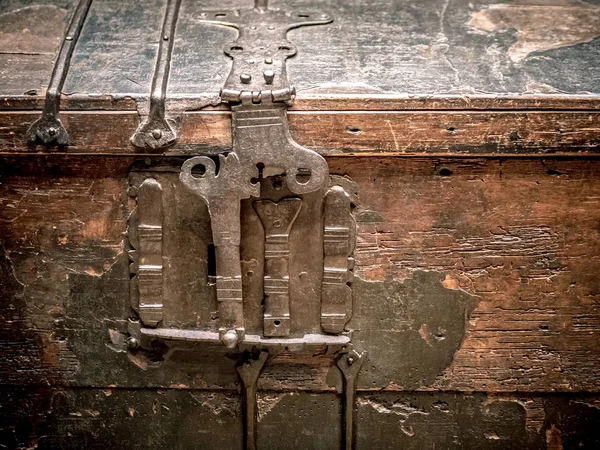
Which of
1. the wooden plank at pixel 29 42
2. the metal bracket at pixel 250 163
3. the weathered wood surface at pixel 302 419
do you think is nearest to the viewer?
A: the metal bracket at pixel 250 163

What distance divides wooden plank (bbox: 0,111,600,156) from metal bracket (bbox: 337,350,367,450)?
54 cm

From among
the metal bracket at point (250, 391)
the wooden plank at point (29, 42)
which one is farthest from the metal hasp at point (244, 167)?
the wooden plank at point (29, 42)

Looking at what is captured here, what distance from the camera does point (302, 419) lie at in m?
1.75

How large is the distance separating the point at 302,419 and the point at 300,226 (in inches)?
21.6

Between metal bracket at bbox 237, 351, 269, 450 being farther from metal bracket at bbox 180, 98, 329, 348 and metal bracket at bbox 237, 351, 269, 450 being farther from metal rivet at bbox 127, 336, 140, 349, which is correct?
metal bracket at bbox 180, 98, 329, 348

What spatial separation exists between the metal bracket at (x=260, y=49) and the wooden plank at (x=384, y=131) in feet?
0.25

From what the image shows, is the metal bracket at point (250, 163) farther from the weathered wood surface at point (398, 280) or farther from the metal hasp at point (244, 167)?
the weathered wood surface at point (398, 280)

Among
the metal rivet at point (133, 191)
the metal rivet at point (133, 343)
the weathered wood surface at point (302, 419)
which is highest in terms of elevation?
the metal rivet at point (133, 191)

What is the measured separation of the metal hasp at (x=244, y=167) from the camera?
1492 millimetres

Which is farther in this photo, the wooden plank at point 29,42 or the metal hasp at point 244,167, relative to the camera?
the wooden plank at point 29,42

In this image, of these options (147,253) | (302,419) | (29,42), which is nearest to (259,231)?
(147,253)

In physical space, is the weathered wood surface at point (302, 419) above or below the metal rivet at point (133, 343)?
below

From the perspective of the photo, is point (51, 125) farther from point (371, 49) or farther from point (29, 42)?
point (371, 49)

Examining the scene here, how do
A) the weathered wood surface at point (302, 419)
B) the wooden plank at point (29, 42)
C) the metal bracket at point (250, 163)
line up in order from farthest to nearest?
the weathered wood surface at point (302, 419)
the wooden plank at point (29, 42)
the metal bracket at point (250, 163)
